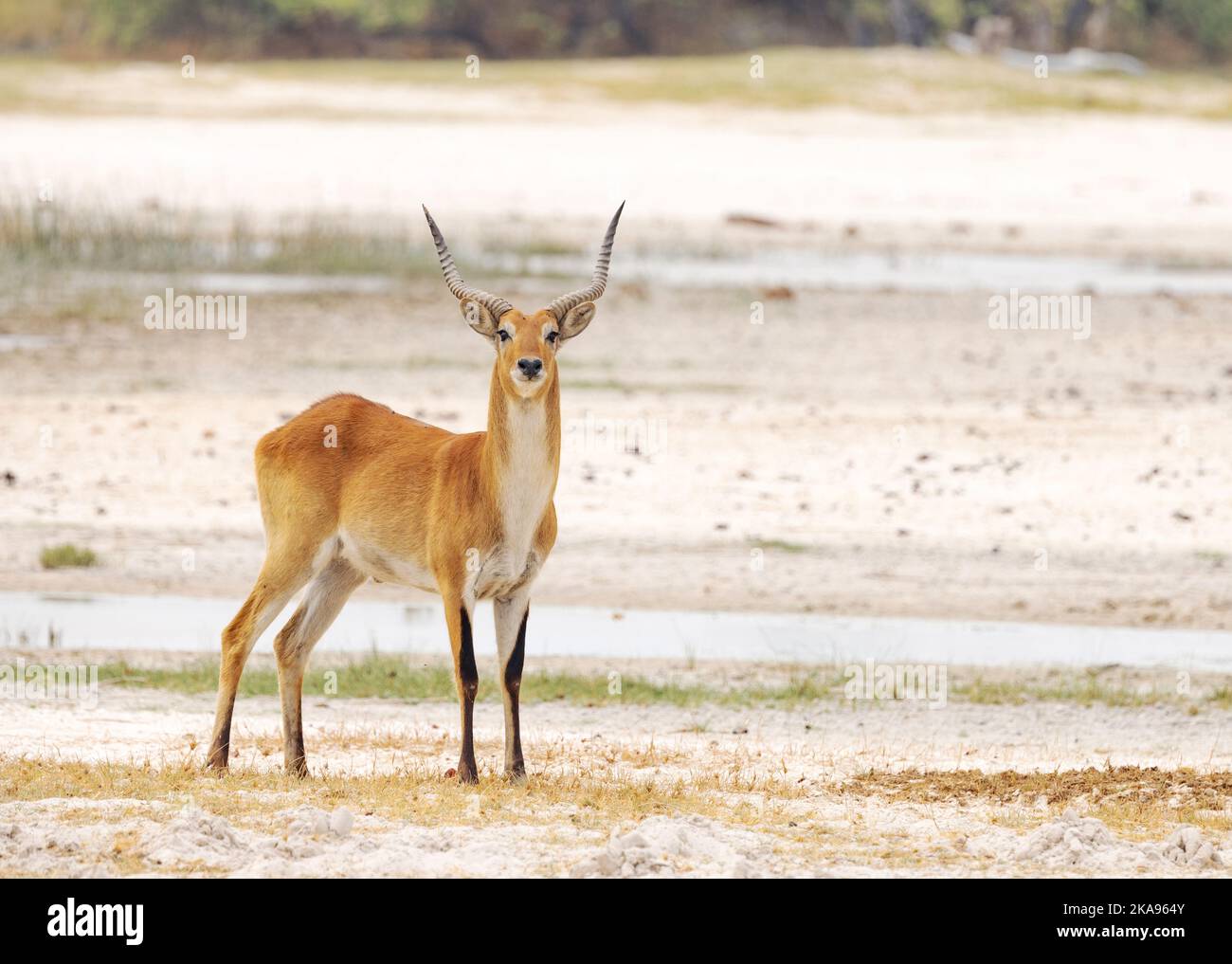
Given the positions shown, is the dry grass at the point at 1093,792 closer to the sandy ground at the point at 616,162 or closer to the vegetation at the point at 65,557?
the vegetation at the point at 65,557

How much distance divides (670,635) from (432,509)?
4.06m

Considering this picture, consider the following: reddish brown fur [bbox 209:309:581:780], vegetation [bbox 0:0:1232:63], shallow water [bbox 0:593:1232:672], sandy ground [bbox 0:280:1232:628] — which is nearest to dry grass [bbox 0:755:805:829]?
reddish brown fur [bbox 209:309:581:780]

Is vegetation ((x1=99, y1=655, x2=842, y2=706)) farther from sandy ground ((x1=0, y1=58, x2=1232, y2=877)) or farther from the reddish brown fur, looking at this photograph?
the reddish brown fur

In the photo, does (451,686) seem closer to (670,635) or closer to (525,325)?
(670,635)

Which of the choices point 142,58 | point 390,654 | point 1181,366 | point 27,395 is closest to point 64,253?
point 27,395

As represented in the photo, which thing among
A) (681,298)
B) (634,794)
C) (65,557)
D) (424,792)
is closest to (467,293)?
(424,792)

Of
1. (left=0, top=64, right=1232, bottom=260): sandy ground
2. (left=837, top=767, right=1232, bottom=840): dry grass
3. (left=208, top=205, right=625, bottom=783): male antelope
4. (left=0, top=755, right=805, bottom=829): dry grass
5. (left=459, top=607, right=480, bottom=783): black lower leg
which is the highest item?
(left=0, top=64, right=1232, bottom=260): sandy ground

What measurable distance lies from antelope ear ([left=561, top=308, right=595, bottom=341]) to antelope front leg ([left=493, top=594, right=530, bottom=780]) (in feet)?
3.45

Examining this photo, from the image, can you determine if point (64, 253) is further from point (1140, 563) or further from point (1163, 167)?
point (1163, 167)

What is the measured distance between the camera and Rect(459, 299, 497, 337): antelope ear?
811 centimetres

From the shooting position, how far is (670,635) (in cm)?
1218

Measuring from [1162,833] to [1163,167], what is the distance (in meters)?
31.3
